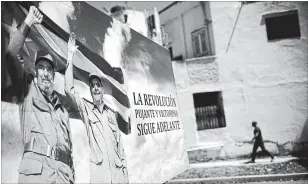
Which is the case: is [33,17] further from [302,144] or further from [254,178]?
[302,144]

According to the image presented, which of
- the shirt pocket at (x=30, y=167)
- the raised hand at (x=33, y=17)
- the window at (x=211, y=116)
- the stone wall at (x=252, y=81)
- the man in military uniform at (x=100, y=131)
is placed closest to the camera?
the shirt pocket at (x=30, y=167)

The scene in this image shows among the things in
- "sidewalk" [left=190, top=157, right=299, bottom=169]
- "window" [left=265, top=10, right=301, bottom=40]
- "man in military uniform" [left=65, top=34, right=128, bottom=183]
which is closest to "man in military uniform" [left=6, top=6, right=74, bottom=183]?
"man in military uniform" [left=65, top=34, right=128, bottom=183]

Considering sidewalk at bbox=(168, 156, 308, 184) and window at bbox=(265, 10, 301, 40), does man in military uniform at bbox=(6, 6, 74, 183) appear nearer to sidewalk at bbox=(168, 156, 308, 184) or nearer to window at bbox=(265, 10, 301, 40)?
sidewalk at bbox=(168, 156, 308, 184)

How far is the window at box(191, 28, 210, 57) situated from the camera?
12596 millimetres

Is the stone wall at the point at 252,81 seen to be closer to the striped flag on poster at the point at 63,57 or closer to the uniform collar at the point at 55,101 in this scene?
the striped flag on poster at the point at 63,57

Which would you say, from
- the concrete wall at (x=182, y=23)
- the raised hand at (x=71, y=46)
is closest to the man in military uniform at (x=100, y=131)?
the raised hand at (x=71, y=46)

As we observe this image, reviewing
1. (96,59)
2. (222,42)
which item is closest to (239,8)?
(222,42)

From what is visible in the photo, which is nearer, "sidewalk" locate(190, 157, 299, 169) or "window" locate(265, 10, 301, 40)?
"sidewalk" locate(190, 157, 299, 169)

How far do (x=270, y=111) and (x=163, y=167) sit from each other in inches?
364

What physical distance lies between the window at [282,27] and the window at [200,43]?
262cm

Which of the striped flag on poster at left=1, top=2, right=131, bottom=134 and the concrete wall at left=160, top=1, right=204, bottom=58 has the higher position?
the concrete wall at left=160, top=1, right=204, bottom=58

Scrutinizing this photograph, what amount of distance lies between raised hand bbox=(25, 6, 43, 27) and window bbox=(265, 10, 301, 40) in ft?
37.6

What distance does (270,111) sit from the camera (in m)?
Result: 11.5

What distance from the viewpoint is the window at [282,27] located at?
11820 mm
